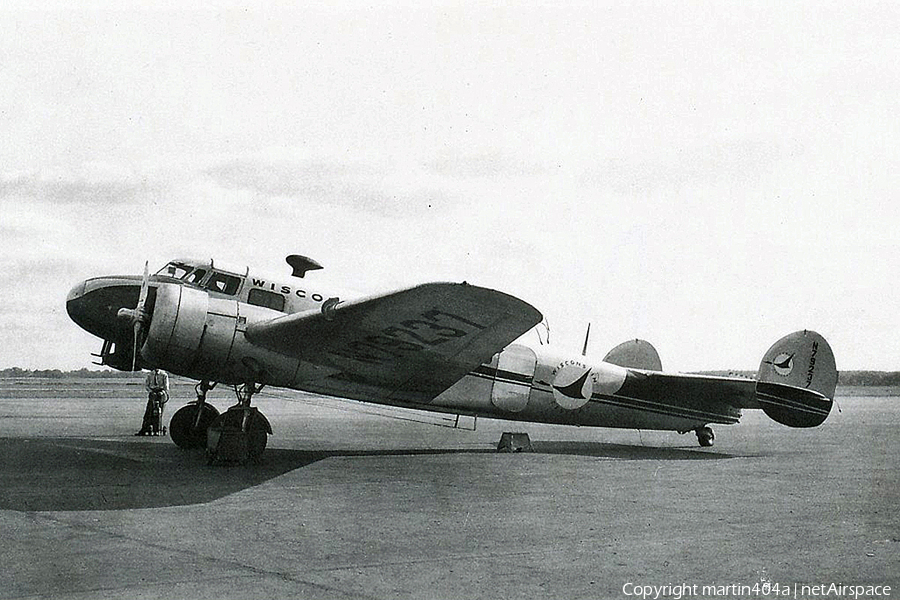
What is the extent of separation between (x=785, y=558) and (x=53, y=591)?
5139 mm

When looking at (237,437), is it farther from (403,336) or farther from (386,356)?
(403,336)

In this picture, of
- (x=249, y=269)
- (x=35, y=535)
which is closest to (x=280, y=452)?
(x=249, y=269)

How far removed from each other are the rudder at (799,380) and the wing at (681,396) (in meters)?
1.13

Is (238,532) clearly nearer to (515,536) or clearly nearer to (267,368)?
(515,536)

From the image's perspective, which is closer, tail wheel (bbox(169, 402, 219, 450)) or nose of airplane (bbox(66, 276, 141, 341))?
nose of airplane (bbox(66, 276, 141, 341))

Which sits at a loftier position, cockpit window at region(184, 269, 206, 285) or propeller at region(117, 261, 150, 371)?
cockpit window at region(184, 269, 206, 285)

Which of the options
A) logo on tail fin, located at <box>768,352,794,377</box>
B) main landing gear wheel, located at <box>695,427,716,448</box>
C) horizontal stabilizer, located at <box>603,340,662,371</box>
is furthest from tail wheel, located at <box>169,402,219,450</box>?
logo on tail fin, located at <box>768,352,794,377</box>

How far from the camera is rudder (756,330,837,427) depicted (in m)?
14.4

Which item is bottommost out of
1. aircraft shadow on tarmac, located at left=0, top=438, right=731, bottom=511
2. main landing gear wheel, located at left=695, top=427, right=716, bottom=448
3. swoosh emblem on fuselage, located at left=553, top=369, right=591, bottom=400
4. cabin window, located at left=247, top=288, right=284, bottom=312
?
aircraft shadow on tarmac, located at left=0, top=438, right=731, bottom=511

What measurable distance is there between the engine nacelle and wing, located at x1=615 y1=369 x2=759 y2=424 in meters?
8.26

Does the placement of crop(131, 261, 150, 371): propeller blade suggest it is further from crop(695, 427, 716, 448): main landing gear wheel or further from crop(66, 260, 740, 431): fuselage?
crop(695, 427, 716, 448): main landing gear wheel

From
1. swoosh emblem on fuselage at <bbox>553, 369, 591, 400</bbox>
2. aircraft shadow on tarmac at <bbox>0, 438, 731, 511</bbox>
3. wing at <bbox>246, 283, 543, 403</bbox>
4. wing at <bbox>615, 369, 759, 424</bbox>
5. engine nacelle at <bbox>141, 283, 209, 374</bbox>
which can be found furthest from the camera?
wing at <bbox>615, 369, 759, 424</bbox>

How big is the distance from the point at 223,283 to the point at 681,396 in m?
9.14

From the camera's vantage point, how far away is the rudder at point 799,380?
47.2 ft
